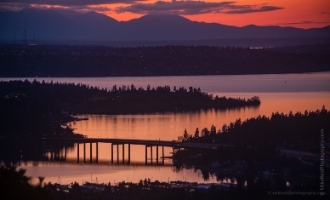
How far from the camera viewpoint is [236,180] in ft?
84.3

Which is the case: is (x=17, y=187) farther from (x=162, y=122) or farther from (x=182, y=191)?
(x=162, y=122)

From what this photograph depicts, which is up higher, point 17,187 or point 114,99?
Answer: point 17,187

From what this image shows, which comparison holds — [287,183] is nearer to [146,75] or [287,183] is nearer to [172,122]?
[172,122]

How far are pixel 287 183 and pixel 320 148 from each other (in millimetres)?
5845

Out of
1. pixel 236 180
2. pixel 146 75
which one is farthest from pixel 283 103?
pixel 146 75

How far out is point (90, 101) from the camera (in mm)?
54562

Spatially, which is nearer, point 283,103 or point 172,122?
point 172,122

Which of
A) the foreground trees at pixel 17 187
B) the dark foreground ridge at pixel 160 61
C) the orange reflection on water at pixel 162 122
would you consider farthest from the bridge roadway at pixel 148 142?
the dark foreground ridge at pixel 160 61

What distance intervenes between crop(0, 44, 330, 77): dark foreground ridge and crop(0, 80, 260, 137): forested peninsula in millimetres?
32995

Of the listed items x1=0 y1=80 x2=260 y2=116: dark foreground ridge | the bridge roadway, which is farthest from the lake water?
x1=0 y1=80 x2=260 y2=116: dark foreground ridge

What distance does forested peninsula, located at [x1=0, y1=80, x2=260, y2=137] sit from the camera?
48.8 metres

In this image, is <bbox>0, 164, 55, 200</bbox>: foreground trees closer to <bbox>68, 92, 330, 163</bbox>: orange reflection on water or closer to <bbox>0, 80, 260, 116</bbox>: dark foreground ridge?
<bbox>68, 92, 330, 163</bbox>: orange reflection on water

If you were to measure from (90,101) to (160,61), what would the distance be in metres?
45.6

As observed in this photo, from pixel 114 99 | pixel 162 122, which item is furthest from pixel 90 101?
pixel 162 122
